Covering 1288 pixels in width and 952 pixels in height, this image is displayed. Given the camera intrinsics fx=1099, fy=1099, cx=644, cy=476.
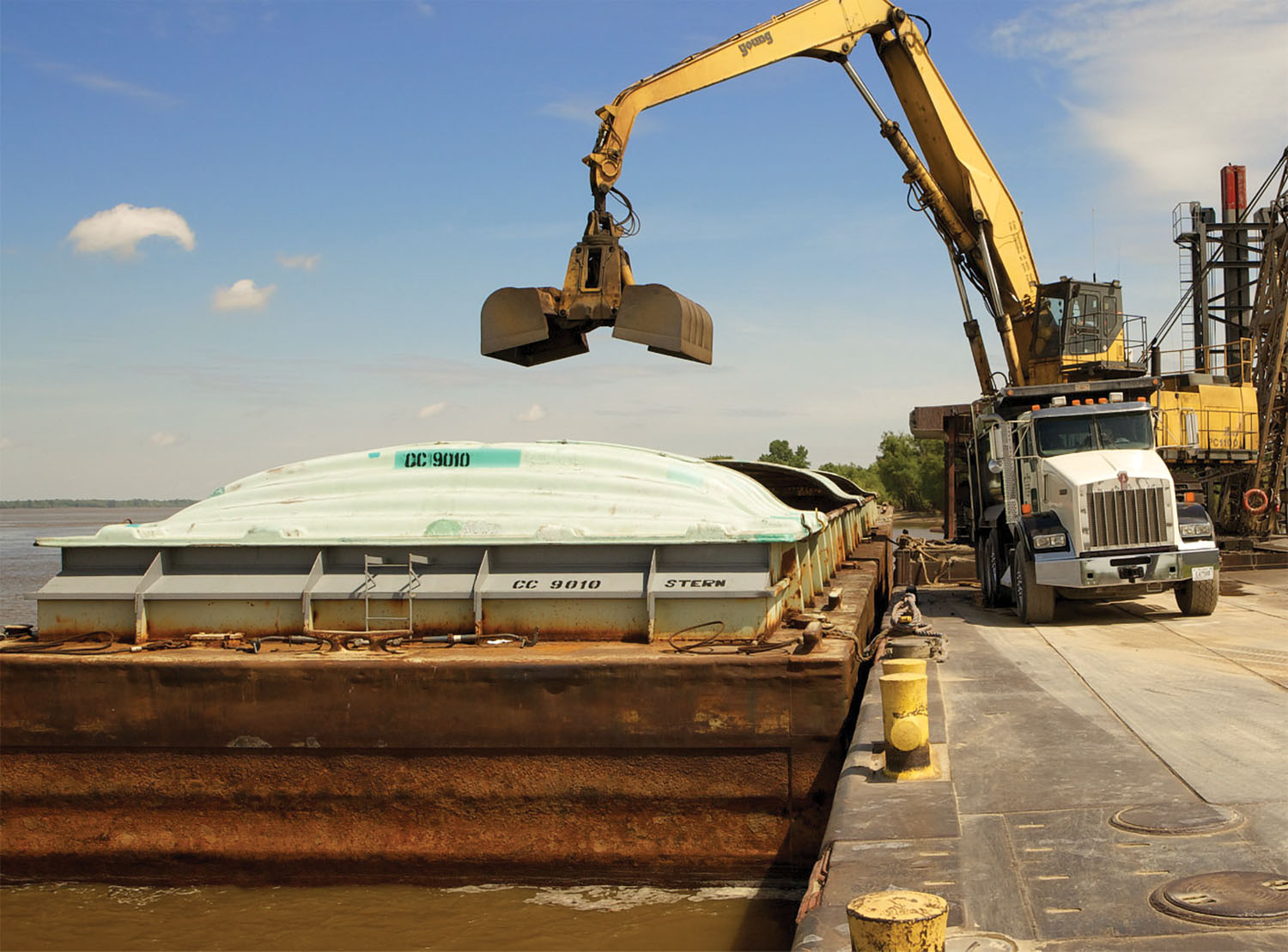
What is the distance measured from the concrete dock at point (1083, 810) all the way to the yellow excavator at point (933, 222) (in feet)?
Answer: 15.3

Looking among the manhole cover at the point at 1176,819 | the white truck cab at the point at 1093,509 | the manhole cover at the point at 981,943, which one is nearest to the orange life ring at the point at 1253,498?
the white truck cab at the point at 1093,509

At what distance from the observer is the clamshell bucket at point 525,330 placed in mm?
10945

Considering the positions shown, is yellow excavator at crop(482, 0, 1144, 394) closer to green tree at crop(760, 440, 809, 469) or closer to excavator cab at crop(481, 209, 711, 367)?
excavator cab at crop(481, 209, 711, 367)

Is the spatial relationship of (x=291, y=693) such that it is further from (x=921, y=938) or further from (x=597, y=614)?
(x=921, y=938)

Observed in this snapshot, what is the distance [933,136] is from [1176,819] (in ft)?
51.2

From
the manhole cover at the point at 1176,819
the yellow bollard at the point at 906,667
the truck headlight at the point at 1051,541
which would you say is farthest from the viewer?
the truck headlight at the point at 1051,541

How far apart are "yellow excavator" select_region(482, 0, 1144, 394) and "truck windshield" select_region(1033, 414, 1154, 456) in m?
4.61

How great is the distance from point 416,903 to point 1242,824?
4.78 meters

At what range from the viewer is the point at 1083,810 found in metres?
5.42

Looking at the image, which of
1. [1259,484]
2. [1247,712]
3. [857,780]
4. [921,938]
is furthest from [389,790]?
[1259,484]

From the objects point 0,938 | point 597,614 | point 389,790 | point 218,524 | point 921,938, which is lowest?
point 0,938

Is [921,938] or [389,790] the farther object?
[389,790]

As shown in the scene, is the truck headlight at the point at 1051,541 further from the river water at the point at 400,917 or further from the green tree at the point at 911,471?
the green tree at the point at 911,471

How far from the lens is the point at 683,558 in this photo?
7617 mm
